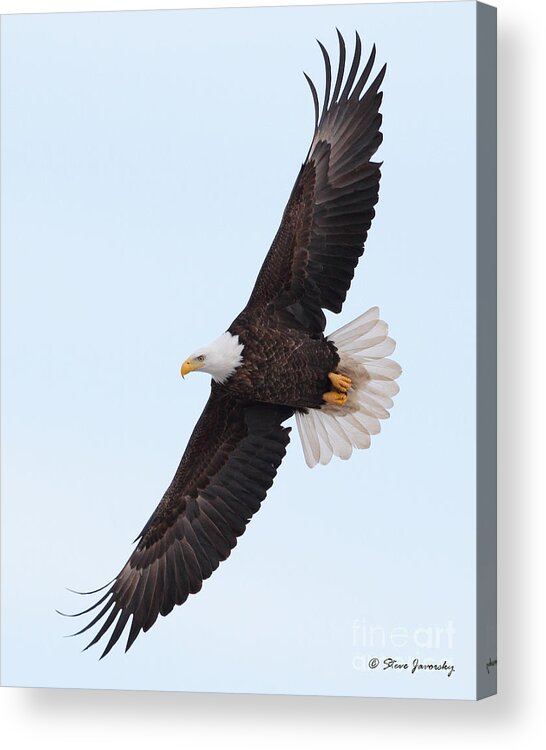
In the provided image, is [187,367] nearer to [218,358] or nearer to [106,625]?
[218,358]

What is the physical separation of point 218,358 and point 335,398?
1.37 ft

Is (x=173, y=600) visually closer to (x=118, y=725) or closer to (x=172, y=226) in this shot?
(x=118, y=725)

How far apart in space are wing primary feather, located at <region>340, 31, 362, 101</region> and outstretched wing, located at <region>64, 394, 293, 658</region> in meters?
1.01

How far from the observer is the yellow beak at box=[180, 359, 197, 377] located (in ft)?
16.3

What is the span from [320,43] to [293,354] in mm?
951

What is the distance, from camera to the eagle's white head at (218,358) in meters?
4.97

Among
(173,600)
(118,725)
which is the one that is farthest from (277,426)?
(118,725)

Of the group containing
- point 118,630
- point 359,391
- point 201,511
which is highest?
point 359,391

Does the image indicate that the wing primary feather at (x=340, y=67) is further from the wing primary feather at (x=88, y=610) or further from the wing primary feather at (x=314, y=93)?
the wing primary feather at (x=88, y=610)

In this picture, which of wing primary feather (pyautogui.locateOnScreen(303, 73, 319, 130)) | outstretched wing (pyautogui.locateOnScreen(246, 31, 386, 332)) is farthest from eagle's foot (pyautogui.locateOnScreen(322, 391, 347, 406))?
wing primary feather (pyautogui.locateOnScreen(303, 73, 319, 130))

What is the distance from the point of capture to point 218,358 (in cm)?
499

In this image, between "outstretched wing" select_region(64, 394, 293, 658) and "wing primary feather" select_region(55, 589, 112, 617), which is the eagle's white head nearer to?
"outstretched wing" select_region(64, 394, 293, 658)

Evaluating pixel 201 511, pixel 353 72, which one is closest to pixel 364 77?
pixel 353 72

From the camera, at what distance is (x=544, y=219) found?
184 inches
